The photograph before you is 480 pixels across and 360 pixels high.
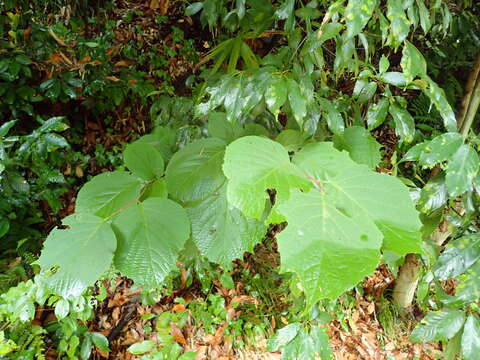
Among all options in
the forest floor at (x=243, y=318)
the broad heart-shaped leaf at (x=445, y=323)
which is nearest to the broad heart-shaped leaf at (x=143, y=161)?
the broad heart-shaped leaf at (x=445, y=323)

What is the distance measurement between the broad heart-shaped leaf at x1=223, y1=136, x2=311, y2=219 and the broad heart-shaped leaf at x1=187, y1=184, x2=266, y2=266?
0.58 ft

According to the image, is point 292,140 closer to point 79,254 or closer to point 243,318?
point 79,254

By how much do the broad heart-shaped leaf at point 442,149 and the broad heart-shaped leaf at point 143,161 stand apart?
2.26 feet

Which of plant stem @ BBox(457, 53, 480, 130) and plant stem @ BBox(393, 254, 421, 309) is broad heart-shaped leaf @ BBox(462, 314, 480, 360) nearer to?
plant stem @ BBox(457, 53, 480, 130)

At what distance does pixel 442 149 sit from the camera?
856 mm

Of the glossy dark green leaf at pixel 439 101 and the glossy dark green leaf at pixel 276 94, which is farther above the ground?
the glossy dark green leaf at pixel 276 94

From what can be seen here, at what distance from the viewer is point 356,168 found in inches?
18.9

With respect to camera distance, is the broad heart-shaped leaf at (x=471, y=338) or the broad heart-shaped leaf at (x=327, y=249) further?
the broad heart-shaped leaf at (x=471, y=338)

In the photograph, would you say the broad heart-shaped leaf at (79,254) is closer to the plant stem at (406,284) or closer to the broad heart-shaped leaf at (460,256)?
the broad heart-shaped leaf at (460,256)

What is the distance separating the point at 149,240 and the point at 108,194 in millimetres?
164

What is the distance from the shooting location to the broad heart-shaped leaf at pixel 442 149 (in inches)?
33.4

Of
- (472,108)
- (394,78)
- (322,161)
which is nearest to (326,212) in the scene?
(322,161)

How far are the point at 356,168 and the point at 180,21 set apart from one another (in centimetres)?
337

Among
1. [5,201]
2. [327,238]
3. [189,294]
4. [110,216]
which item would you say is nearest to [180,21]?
[5,201]
